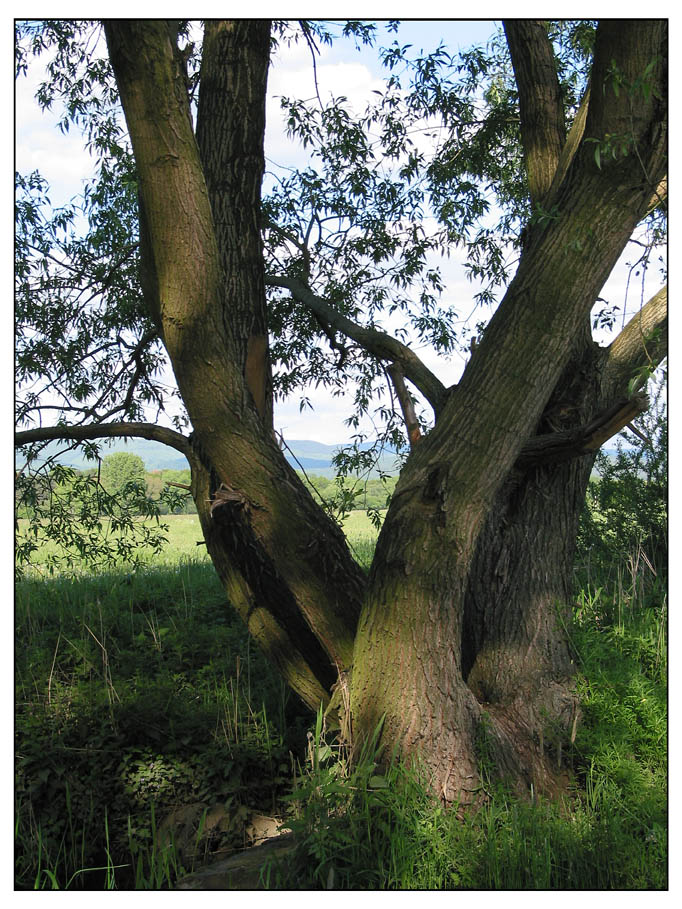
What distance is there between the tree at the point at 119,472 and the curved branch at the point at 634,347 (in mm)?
3415

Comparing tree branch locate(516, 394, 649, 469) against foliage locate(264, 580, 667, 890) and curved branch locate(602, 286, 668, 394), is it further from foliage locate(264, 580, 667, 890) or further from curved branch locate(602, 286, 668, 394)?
foliage locate(264, 580, 667, 890)

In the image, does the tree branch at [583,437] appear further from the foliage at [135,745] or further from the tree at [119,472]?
the tree at [119,472]

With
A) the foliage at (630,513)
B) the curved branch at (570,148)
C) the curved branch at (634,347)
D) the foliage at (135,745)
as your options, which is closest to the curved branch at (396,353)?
the curved branch at (634,347)

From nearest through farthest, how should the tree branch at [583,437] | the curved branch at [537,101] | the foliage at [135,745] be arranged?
the tree branch at [583,437] < the foliage at [135,745] < the curved branch at [537,101]

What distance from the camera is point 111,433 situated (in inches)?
185

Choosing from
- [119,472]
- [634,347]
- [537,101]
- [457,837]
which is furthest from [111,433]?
[537,101]

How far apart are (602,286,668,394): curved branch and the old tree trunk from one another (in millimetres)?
14

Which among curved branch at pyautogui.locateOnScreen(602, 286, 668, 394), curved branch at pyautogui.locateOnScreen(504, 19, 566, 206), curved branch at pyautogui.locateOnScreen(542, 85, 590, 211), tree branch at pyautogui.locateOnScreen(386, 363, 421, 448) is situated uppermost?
curved branch at pyautogui.locateOnScreen(504, 19, 566, 206)

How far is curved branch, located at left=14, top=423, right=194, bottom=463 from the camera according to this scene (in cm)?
449

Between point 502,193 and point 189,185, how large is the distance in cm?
389

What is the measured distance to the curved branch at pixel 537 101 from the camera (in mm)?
4832

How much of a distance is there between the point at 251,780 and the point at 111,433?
229 centimetres

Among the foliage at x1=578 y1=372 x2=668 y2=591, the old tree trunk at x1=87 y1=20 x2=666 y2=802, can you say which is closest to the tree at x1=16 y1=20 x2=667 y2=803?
the old tree trunk at x1=87 y1=20 x2=666 y2=802

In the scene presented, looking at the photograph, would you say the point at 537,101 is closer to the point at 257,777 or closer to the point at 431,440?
the point at 431,440
